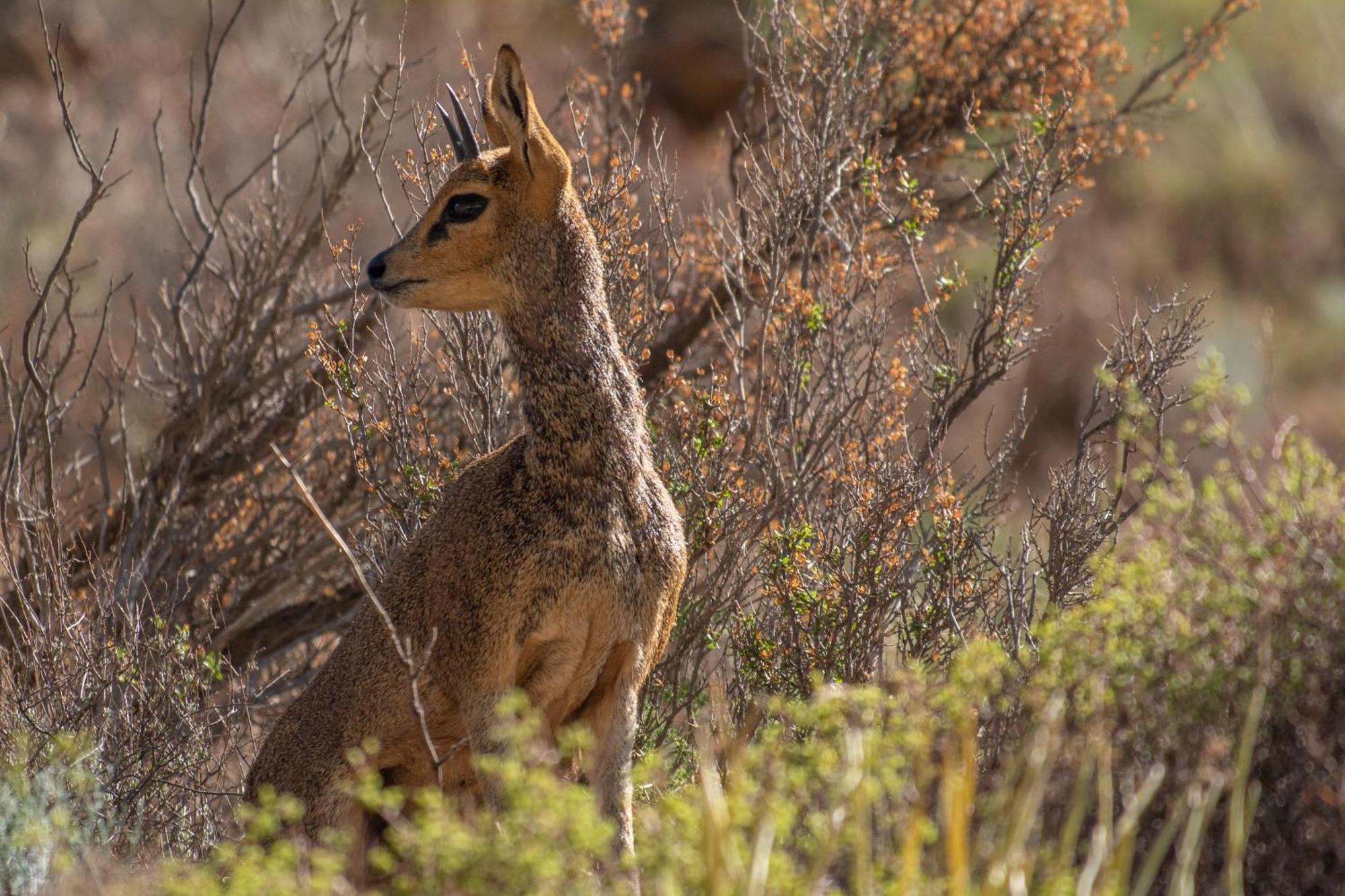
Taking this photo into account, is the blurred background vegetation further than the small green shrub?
Yes

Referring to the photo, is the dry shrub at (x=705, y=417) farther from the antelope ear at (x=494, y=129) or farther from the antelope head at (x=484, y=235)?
the antelope head at (x=484, y=235)

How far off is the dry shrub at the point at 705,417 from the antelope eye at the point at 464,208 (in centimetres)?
125

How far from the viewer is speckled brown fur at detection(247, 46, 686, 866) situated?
17.6 feet

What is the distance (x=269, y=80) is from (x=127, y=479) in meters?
16.1

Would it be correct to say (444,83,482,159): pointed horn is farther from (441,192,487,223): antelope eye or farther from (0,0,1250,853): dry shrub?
(0,0,1250,853): dry shrub

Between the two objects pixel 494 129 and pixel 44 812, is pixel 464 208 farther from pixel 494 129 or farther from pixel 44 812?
pixel 44 812

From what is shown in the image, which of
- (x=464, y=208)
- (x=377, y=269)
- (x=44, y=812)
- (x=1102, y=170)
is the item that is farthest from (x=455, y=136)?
(x=1102, y=170)

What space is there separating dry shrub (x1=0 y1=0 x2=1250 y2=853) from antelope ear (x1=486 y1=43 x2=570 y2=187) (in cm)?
138

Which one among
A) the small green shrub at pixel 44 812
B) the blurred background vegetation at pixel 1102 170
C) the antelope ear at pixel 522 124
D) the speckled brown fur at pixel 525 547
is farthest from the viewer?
the blurred background vegetation at pixel 1102 170

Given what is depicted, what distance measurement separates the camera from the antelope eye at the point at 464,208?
571 centimetres

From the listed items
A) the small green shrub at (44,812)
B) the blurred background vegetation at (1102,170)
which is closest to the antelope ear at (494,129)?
the small green shrub at (44,812)

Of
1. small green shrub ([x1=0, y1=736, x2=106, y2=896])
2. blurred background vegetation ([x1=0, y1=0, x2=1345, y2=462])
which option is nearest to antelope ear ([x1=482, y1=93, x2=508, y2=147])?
small green shrub ([x1=0, y1=736, x2=106, y2=896])

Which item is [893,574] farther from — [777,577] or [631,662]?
[631,662]

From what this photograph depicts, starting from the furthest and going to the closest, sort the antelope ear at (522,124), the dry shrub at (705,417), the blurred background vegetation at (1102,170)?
the blurred background vegetation at (1102,170)
the dry shrub at (705,417)
the antelope ear at (522,124)
